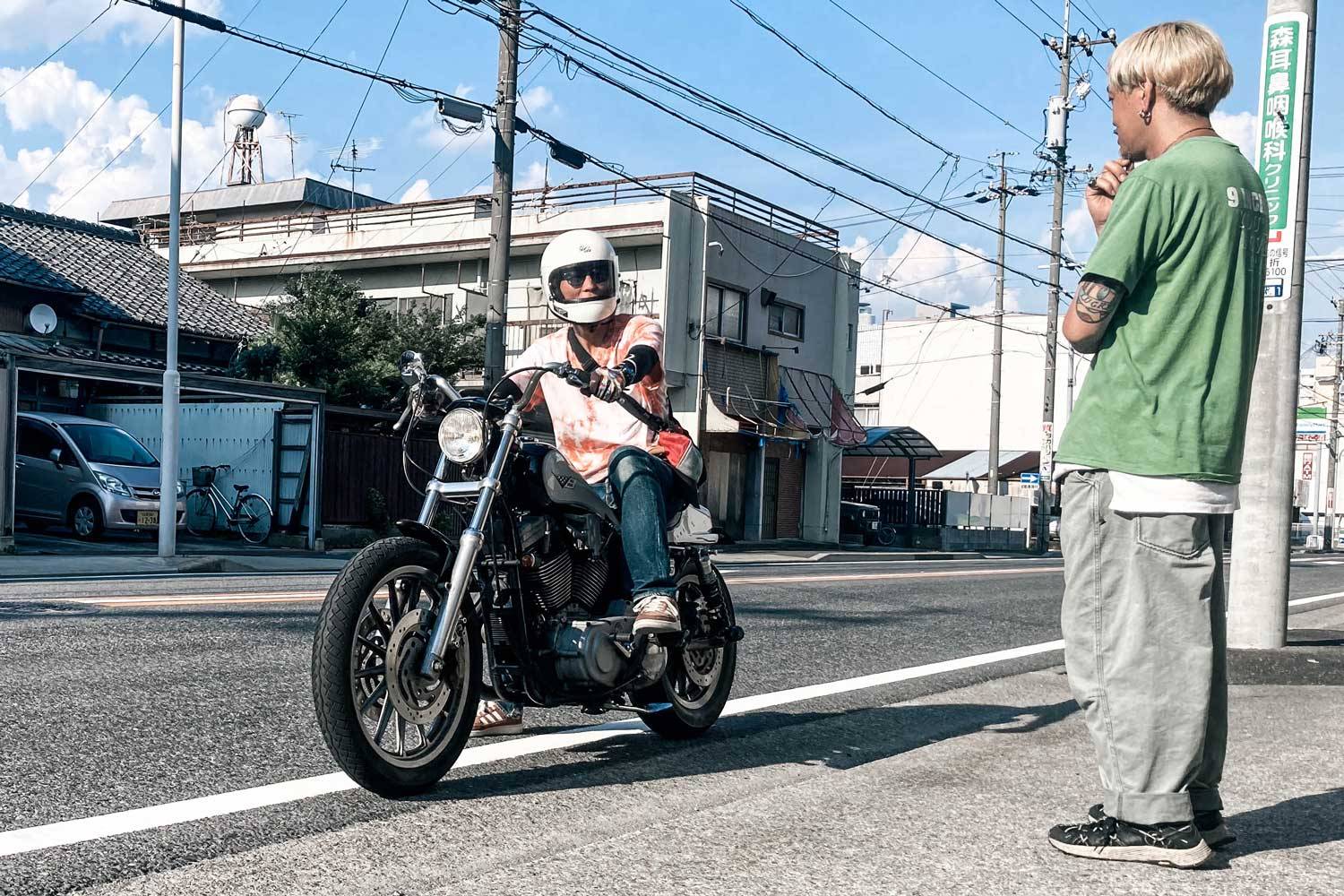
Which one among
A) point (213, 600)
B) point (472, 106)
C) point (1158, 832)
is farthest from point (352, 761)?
point (472, 106)

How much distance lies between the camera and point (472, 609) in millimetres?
3900

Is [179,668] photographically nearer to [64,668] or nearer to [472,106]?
[64,668]

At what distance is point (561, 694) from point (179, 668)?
8.01 ft

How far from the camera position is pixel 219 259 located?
122 feet

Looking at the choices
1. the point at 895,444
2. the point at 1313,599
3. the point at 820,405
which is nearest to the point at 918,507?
the point at 895,444

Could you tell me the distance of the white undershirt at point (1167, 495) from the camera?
323 cm

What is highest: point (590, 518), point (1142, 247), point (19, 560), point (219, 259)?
point (219, 259)

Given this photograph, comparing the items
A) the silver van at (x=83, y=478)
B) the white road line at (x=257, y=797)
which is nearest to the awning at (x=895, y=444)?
the silver van at (x=83, y=478)

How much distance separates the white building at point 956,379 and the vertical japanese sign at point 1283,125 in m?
55.7

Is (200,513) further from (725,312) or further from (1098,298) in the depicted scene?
(1098,298)

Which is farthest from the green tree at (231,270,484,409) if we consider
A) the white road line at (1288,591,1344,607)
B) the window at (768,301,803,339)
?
the white road line at (1288,591,1344,607)

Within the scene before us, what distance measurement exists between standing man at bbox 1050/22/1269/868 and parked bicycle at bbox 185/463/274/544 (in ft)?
63.9

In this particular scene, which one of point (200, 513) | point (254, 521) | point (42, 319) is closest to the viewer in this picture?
point (254, 521)

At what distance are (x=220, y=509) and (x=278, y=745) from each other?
18.6 metres
